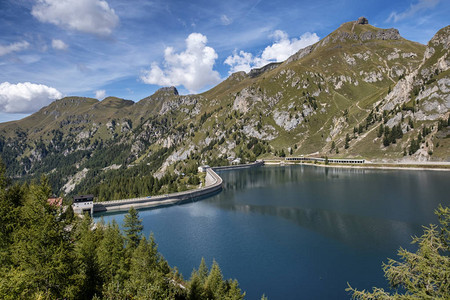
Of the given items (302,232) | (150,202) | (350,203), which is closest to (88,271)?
(302,232)

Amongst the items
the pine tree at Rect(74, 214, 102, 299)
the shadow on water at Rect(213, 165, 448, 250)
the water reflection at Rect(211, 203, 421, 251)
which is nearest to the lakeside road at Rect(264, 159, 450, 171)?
the shadow on water at Rect(213, 165, 448, 250)

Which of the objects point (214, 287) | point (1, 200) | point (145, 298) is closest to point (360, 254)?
point (214, 287)

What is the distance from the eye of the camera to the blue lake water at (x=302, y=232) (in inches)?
1815

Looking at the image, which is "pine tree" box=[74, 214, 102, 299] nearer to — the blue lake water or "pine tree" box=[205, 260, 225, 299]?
"pine tree" box=[205, 260, 225, 299]

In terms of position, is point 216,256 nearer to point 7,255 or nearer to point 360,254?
point 360,254

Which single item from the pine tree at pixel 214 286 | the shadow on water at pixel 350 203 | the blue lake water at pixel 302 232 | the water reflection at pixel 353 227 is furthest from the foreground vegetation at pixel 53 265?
the shadow on water at pixel 350 203

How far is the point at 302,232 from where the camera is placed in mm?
68688

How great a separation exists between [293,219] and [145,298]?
6954 cm

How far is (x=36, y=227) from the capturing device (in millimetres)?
21812

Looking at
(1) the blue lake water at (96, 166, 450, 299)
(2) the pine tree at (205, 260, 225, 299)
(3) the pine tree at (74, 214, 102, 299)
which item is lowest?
(1) the blue lake water at (96, 166, 450, 299)

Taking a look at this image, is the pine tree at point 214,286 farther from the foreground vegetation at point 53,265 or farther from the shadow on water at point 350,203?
the shadow on water at point 350,203

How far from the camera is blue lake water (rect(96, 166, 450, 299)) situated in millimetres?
46094

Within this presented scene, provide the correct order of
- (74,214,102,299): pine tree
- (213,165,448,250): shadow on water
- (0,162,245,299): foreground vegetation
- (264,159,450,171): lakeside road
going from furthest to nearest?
1. (264,159,450,171): lakeside road
2. (213,165,448,250): shadow on water
3. (74,214,102,299): pine tree
4. (0,162,245,299): foreground vegetation

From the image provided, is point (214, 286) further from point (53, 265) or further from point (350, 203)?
point (350, 203)
